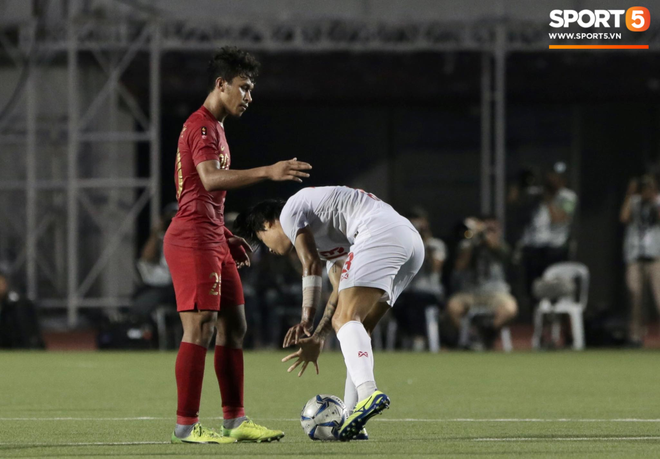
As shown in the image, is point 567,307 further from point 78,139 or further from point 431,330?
point 78,139

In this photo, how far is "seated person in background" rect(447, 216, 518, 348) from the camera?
1644 cm

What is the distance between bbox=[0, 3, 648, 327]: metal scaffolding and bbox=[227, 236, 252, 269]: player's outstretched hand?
36.7 ft

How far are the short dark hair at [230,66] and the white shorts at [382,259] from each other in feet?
3.66

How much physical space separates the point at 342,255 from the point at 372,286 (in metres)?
0.73

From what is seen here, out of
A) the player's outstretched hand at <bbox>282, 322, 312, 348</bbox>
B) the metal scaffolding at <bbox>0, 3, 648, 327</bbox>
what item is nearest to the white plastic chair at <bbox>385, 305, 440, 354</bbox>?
the metal scaffolding at <bbox>0, 3, 648, 327</bbox>

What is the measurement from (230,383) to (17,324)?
10.5 meters

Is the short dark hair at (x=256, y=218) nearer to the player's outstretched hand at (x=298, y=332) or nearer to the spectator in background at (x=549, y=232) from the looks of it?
the player's outstretched hand at (x=298, y=332)

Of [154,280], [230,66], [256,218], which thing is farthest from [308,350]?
[154,280]

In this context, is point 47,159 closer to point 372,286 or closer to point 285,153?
point 285,153

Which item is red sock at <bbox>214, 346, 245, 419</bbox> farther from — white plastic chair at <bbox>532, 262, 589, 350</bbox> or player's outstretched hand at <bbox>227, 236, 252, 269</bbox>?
white plastic chair at <bbox>532, 262, 589, 350</bbox>

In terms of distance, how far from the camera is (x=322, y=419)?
686cm

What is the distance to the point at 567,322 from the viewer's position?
55.8 ft

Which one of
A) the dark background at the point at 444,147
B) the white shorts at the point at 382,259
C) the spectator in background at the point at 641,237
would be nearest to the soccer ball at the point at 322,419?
the white shorts at the point at 382,259

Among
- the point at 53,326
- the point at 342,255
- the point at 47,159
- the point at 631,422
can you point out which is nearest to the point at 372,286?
the point at 342,255
